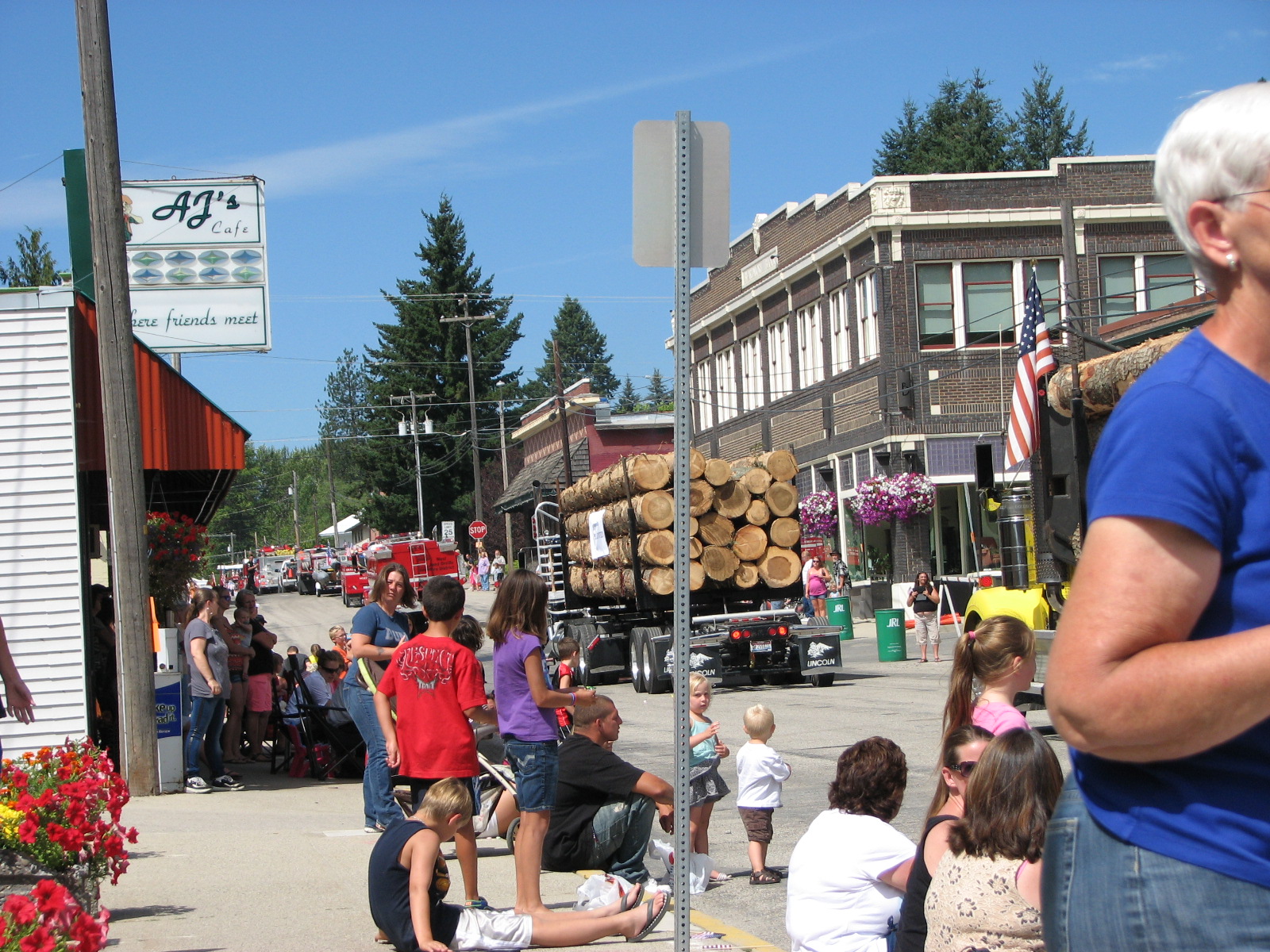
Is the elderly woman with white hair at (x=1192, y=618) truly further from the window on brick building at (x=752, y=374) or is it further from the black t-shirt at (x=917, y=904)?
the window on brick building at (x=752, y=374)

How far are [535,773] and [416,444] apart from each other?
223ft

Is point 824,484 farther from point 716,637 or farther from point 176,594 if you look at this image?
point 176,594

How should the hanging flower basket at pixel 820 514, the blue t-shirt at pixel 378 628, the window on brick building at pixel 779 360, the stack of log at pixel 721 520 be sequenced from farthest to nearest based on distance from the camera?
the window on brick building at pixel 779 360 → the hanging flower basket at pixel 820 514 → the stack of log at pixel 721 520 → the blue t-shirt at pixel 378 628

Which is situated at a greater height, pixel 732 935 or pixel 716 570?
pixel 716 570

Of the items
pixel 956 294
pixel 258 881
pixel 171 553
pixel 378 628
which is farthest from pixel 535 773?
pixel 956 294

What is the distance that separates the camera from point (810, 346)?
40844 mm

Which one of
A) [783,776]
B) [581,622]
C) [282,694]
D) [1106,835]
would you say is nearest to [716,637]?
[581,622]

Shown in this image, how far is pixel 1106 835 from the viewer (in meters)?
1.78

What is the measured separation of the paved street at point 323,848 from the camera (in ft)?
23.2

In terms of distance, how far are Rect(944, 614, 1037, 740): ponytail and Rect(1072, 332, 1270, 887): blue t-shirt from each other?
369cm

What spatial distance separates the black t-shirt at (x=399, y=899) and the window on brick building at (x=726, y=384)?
40.7 m

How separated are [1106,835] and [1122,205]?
119ft

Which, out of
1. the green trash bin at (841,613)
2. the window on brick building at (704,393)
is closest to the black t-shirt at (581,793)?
the green trash bin at (841,613)

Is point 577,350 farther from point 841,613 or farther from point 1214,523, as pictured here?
point 1214,523
